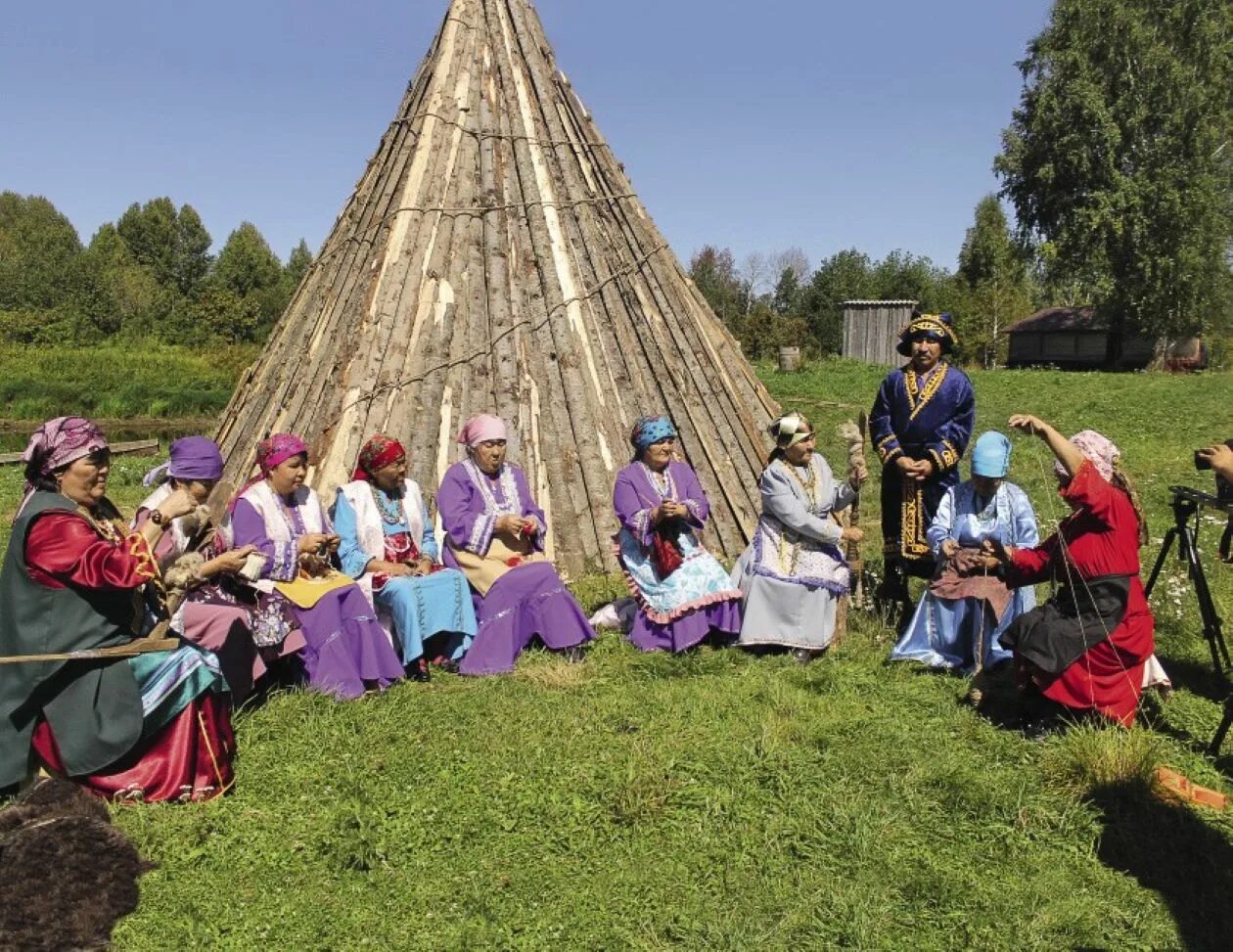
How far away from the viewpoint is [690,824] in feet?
12.5

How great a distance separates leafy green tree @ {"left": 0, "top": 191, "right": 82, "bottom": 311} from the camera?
3941 centimetres

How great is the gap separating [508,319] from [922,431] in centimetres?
304

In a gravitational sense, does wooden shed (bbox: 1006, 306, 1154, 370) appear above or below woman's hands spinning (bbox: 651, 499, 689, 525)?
above

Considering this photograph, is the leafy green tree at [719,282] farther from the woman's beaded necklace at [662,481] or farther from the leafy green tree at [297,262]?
the woman's beaded necklace at [662,481]

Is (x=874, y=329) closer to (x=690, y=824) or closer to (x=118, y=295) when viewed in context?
(x=690, y=824)

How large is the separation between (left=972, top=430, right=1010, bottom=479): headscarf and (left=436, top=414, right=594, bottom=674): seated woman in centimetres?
236

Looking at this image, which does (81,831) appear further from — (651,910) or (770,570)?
(770,570)

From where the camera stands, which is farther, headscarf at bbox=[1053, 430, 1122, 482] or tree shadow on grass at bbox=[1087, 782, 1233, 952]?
headscarf at bbox=[1053, 430, 1122, 482]

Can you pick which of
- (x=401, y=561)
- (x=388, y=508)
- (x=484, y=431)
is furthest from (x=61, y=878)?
(x=484, y=431)

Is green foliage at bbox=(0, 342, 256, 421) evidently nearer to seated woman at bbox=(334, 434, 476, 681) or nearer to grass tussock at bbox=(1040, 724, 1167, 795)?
seated woman at bbox=(334, 434, 476, 681)

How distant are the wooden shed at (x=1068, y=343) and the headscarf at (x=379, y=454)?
115ft

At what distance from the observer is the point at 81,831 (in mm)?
3305

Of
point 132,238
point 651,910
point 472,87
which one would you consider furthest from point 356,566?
point 132,238

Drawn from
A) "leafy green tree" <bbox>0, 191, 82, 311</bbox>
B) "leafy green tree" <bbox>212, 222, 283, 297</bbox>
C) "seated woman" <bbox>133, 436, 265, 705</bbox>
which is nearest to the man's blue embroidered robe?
"seated woman" <bbox>133, 436, 265, 705</bbox>
